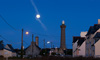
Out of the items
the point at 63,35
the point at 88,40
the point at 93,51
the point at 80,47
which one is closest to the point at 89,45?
the point at 88,40

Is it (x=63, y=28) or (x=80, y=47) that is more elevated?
(x=63, y=28)

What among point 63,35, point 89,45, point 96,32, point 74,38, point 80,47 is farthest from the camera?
point 63,35

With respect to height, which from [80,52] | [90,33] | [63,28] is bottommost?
[80,52]

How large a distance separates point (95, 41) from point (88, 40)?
654 centimetres

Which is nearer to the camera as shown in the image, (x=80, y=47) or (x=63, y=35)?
(x=80, y=47)

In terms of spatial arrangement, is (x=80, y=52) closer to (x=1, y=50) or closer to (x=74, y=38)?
(x=74, y=38)

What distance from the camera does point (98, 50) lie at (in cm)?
4553

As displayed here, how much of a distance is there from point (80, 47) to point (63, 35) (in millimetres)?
45724

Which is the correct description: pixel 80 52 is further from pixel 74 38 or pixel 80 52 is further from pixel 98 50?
pixel 98 50

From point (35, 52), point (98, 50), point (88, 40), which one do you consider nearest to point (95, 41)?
point (98, 50)

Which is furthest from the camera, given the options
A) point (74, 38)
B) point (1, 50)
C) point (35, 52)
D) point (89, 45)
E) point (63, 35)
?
point (63, 35)

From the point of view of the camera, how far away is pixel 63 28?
362 ft

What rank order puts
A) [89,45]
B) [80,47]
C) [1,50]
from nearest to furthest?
[89,45], [80,47], [1,50]

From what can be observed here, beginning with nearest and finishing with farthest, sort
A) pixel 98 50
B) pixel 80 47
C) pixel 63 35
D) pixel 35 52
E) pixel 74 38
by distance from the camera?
pixel 98 50, pixel 80 47, pixel 74 38, pixel 35 52, pixel 63 35
